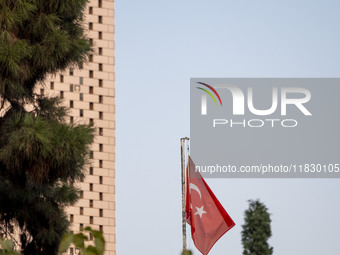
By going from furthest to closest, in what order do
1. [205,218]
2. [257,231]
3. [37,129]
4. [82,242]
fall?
[257,231] → [205,218] → [37,129] → [82,242]

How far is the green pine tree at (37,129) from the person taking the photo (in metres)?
20.6

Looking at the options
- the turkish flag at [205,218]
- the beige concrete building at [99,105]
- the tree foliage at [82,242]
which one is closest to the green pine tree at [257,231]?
the beige concrete building at [99,105]

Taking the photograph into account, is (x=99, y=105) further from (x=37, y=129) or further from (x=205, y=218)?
(x=37, y=129)

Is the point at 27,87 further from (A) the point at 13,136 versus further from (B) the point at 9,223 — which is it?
(B) the point at 9,223

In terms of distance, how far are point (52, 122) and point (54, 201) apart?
6.80 ft

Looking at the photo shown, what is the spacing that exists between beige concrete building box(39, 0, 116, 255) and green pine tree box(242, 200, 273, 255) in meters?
12.3

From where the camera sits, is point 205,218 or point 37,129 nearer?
point 37,129

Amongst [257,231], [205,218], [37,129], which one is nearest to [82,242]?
[37,129]

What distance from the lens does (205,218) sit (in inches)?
931

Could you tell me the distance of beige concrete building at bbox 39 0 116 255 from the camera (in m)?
87.1

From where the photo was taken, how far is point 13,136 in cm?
2047

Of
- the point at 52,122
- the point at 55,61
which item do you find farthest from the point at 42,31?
the point at 52,122

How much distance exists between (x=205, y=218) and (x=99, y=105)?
66.0 meters

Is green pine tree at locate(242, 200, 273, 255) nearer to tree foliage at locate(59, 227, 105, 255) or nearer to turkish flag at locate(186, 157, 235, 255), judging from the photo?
turkish flag at locate(186, 157, 235, 255)
